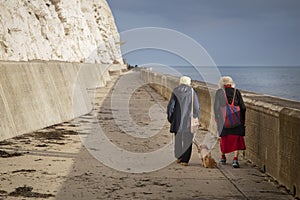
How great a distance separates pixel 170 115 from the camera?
1027 cm

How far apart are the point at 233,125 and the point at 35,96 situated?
566 cm

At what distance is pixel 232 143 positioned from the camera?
31.8ft

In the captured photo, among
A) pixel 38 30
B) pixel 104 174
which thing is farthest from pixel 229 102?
pixel 38 30

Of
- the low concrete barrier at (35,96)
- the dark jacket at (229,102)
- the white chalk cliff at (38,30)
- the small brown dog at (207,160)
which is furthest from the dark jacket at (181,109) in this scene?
the white chalk cliff at (38,30)

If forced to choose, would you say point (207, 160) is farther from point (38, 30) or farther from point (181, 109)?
point (38, 30)

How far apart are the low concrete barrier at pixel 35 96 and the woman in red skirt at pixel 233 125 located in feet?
15.0

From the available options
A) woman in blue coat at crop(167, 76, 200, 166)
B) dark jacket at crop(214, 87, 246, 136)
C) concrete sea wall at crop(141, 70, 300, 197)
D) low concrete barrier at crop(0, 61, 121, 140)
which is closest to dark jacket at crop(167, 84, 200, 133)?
woman in blue coat at crop(167, 76, 200, 166)

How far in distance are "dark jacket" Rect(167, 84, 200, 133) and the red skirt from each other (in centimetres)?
84

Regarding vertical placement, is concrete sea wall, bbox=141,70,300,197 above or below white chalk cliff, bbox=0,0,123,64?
below

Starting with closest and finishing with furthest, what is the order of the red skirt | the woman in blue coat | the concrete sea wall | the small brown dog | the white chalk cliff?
the concrete sea wall → the small brown dog → the red skirt → the woman in blue coat → the white chalk cliff

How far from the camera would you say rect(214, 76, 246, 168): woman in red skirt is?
9.59 m

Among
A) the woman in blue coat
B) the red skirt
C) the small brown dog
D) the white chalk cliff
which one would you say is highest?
the white chalk cliff

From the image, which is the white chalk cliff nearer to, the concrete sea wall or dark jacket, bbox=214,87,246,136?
dark jacket, bbox=214,87,246,136

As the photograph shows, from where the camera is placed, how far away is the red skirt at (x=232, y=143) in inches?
379
